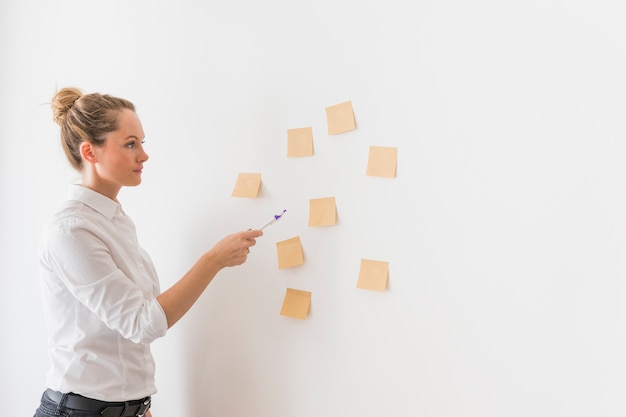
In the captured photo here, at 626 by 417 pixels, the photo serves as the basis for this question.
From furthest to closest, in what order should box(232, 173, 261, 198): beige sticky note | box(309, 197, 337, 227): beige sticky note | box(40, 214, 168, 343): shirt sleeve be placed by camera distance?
box(232, 173, 261, 198): beige sticky note → box(309, 197, 337, 227): beige sticky note → box(40, 214, 168, 343): shirt sleeve

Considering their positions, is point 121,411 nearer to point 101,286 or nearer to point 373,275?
point 101,286

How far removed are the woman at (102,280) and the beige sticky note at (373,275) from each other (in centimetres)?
24

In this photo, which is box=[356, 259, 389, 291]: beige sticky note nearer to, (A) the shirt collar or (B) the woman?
(B) the woman

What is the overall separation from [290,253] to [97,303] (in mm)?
403

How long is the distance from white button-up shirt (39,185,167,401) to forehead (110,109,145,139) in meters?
0.13

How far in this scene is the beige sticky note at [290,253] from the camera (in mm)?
1285

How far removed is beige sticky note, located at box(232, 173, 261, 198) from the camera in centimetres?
134

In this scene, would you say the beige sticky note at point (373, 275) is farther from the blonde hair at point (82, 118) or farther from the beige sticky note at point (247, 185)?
the blonde hair at point (82, 118)

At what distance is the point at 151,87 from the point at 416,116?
0.72 metres

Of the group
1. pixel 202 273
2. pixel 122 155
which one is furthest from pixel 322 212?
pixel 122 155

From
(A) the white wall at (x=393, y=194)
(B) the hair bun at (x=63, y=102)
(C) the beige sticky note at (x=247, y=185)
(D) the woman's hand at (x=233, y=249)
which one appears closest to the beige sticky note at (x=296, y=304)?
(A) the white wall at (x=393, y=194)

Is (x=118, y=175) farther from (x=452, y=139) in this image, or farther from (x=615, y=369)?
(x=615, y=369)

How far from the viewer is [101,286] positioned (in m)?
1.13

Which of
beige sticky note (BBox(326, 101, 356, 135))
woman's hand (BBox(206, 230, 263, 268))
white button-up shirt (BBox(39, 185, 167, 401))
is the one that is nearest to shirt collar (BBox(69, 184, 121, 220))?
white button-up shirt (BBox(39, 185, 167, 401))
